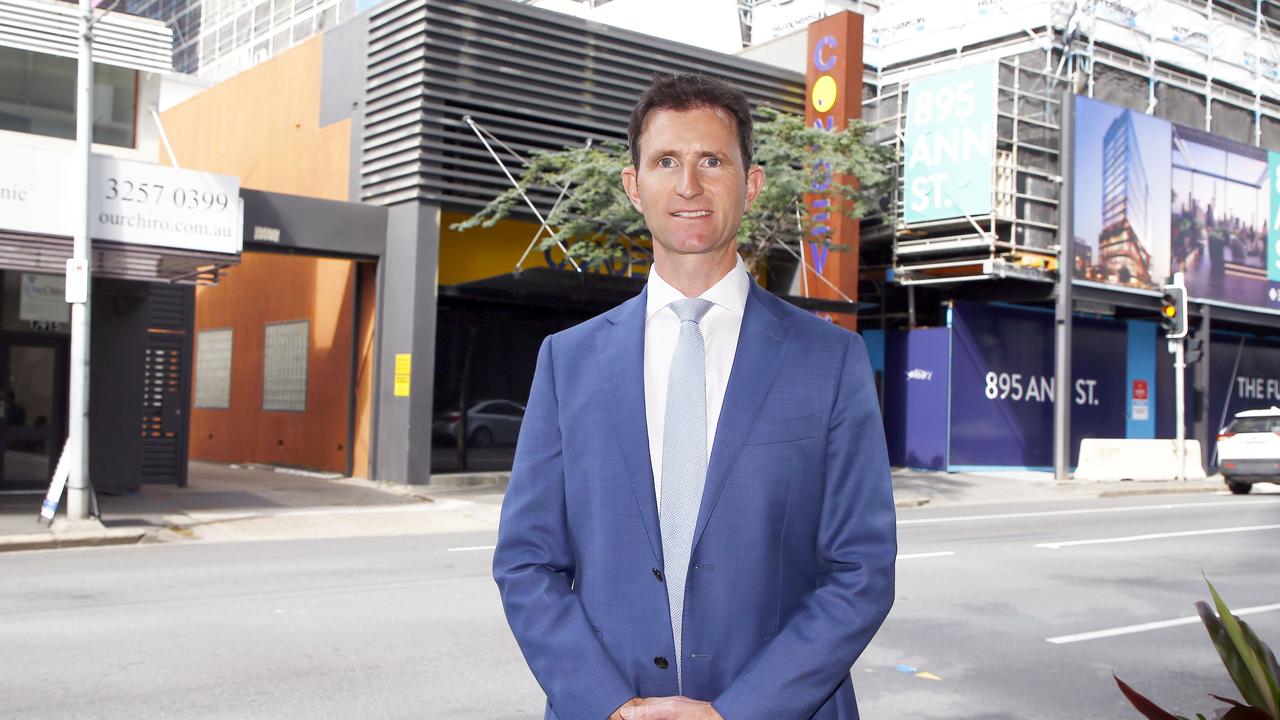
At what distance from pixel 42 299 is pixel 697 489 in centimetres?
1714

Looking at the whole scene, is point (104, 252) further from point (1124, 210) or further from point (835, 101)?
point (1124, 210)

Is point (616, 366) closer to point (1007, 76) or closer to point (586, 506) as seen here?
point (586, 506)

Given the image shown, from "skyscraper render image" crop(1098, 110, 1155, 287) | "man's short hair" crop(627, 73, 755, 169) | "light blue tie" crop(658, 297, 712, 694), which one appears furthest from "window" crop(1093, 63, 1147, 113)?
"light blue tie" crop(658, 297, 712, 694)

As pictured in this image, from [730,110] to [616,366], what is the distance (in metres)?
0.58

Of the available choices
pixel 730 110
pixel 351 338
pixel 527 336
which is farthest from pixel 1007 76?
pixel 730 110

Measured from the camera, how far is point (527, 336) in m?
21.5

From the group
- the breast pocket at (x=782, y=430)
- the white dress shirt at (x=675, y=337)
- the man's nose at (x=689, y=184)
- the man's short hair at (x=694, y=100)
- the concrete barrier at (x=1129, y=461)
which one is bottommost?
the concrete barrier at (x=1129, y=461)

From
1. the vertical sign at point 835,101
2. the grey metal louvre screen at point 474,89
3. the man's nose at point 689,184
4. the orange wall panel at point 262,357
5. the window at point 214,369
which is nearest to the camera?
the man's nose at point 689,184

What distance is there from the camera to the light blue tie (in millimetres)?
2299

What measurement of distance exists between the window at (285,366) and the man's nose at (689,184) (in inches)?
820

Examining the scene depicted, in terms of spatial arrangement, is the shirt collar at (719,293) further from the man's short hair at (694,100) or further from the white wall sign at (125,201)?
the white wall sign at (125,201)

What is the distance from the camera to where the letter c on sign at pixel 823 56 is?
21.7 metres

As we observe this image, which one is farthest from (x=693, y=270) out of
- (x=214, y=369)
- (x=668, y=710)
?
(x=214, y=369)

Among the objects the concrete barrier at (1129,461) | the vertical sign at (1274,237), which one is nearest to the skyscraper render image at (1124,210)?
the concrete barrier at (1129,461)
